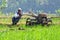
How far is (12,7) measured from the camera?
335 feet

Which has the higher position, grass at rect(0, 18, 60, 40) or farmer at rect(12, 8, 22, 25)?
grass at rect(0, 18, 60, 40)

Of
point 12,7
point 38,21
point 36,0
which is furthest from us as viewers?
point 36,0

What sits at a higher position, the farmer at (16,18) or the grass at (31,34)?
the grass at (31,34)

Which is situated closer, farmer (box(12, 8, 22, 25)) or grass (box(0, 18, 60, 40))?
grass (box(0, 18, 60, 40))

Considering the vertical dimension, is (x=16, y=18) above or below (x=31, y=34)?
below

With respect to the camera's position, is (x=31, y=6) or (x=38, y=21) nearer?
(x=38, y=21)

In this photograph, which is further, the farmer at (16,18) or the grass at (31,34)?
the farmer at (16,18)

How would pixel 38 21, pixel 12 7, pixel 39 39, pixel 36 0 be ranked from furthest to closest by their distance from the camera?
pixel 36 0
pixel 12 7
pixel 38 21
pixel 39 39

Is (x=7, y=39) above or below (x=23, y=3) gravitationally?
above

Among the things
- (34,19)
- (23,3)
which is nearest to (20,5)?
(23,3)

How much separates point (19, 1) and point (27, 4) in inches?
160

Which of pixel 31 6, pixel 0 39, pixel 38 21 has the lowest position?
pixel 31 6

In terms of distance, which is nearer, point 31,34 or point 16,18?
point 31,34

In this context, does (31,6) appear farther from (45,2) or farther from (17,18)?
(17,18)
